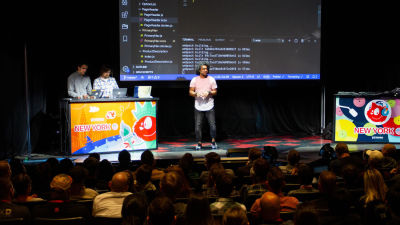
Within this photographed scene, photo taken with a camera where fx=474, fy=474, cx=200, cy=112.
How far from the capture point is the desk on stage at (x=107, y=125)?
24.6ft

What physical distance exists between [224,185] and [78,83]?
17.8ft

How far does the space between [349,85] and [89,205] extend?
8.14m

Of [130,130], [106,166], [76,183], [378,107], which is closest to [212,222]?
[76,183]

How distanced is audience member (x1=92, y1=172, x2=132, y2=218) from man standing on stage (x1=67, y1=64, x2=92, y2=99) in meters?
4.66

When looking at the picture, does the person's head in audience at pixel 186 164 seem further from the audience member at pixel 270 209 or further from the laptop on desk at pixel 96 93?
the laptop on desk at pixel 96 93

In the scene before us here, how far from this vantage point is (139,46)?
894cm

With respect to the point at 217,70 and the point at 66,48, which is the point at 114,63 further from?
the point at 217,70

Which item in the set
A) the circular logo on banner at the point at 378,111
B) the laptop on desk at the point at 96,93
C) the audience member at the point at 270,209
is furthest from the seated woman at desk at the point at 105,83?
the audience member at the point at 270,209

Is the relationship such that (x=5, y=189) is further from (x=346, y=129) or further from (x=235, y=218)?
(x=346, y=129)

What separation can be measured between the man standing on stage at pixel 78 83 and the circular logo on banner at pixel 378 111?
4.98 meters

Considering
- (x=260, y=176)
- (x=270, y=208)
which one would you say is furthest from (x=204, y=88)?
(x=270, y=208)

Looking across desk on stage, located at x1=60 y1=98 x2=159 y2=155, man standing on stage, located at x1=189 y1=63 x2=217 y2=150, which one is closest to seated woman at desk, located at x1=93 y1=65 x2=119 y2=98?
desk on stage, located at x1=60 y1=98 x2=159 y2=155

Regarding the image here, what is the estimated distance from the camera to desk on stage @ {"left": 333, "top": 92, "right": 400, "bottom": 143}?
333 inches

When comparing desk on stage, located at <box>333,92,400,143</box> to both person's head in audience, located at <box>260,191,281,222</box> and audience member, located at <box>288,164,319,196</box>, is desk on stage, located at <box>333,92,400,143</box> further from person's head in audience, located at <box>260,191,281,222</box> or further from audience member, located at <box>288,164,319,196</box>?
person's head in audience, located at <box>260,191,281,222</box>
